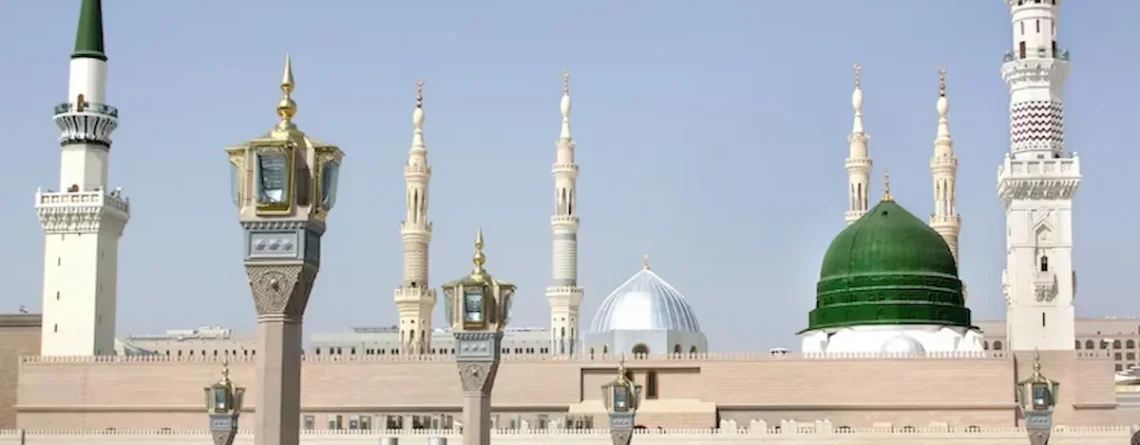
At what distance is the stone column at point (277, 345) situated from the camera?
36.1ft

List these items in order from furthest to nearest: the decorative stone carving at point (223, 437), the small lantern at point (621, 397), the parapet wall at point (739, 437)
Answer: the parapet wall at point (739, 437) → the small lantern at point (621, 397) → the decorative stone carving at point (223, 437)

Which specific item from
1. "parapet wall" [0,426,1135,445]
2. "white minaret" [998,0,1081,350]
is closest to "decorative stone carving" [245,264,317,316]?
"parapet wall" [0,426,1135,445]

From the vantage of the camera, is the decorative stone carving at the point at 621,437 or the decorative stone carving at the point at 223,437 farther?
the decorative stone carving at the point at 621,437

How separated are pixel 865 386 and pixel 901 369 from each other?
3.26 feet

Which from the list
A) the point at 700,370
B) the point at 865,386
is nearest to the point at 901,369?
the point at 865,386

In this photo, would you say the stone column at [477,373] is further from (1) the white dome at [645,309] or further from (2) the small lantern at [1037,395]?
(1) the white dome at [645,309]

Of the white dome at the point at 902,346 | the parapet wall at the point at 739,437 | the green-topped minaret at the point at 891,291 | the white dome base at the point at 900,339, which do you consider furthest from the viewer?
the green-topped minaret at the point at 891,291

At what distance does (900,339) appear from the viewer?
44.0 m

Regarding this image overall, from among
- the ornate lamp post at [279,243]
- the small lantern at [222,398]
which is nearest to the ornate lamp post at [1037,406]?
the small lantern at [222,398]

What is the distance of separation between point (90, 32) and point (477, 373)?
31.6 m

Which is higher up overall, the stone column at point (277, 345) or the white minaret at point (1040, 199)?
the white minaret at point (1040, 199)

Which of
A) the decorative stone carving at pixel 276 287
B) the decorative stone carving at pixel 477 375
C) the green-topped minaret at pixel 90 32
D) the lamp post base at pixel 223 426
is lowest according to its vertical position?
the lamp post base at pixel 223 426

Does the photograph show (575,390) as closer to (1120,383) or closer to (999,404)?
(999,404)

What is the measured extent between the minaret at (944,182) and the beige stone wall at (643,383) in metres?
8.60
